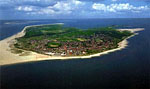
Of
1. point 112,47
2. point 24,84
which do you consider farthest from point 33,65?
point 112,47

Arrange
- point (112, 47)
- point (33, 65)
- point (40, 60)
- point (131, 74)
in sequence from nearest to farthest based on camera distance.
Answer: point (131, 74) → point (33, 65) → point (40, 60) → point (112, 47)

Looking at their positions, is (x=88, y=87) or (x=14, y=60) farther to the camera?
(x=14, y=60)

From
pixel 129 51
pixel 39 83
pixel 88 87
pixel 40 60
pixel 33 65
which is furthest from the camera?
pixel 129 51

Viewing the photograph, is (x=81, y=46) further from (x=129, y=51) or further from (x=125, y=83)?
(x=125, y=83)

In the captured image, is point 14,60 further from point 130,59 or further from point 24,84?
point 130,59

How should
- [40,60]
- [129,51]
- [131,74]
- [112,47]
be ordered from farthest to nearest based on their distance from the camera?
[112,47]
[129,51]
[40,60]
[131,74]

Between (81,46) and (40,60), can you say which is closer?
(40,60)

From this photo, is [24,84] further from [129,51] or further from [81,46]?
[129,51]

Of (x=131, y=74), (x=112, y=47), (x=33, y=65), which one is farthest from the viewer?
(x=112, y=47)

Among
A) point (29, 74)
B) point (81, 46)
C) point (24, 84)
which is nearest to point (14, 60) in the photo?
point (29, 74)

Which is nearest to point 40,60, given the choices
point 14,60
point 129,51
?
point 14,60
